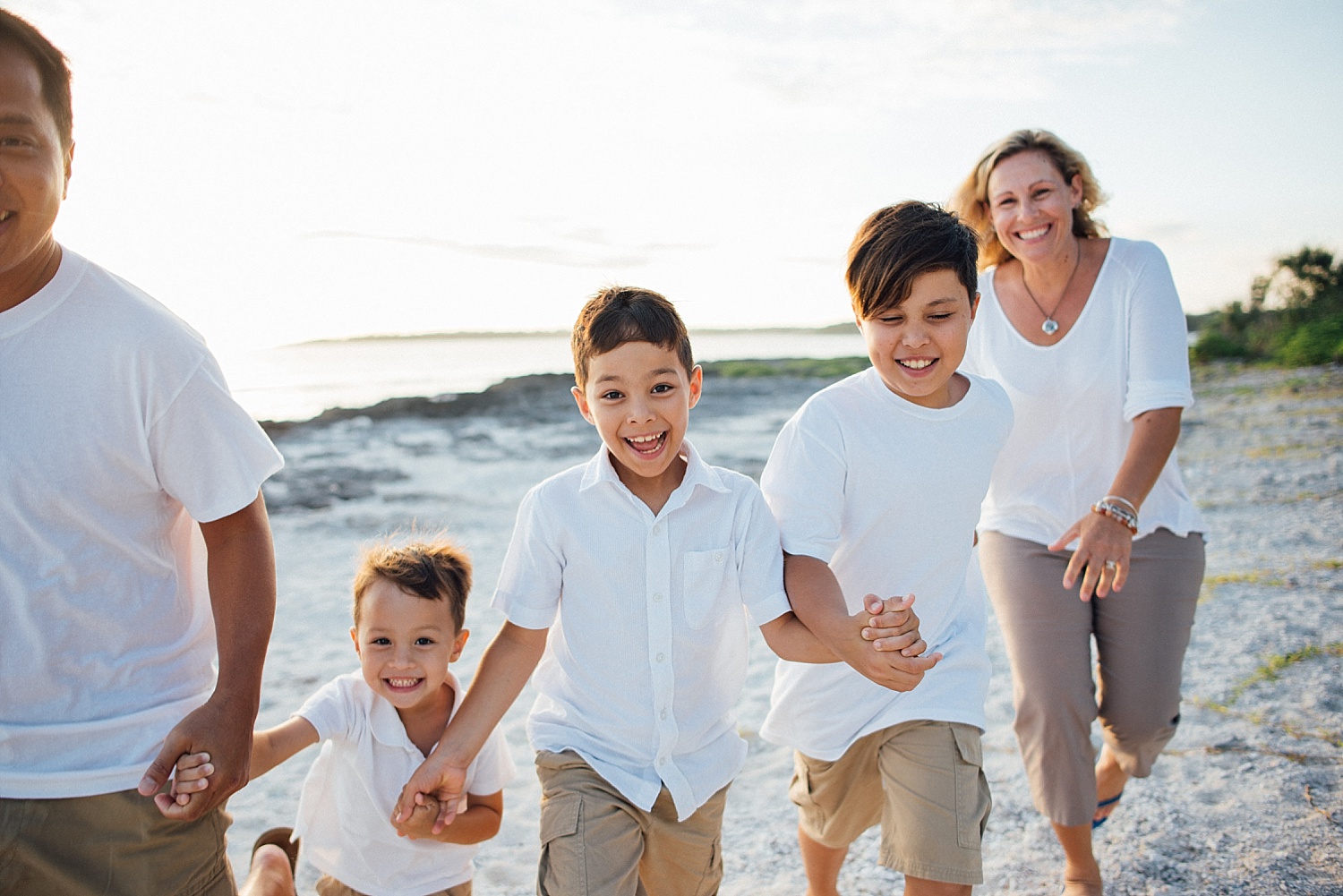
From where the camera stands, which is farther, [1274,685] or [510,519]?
[510,519]

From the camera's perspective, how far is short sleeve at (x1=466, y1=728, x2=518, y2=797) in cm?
278

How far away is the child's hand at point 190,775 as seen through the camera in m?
1.93

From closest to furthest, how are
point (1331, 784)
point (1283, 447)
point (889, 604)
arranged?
point (889, 604), point (1331, 784), point (1283, 447)

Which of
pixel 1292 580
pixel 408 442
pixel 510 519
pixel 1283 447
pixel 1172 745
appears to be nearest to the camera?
pixel 1172 745

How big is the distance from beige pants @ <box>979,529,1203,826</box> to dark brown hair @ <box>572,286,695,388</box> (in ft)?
5.01

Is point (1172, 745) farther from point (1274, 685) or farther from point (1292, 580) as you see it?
point (1292, 580)

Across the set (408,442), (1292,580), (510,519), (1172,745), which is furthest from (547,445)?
(1172,745)

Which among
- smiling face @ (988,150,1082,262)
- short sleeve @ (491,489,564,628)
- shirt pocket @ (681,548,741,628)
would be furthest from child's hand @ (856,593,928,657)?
smiling face @ (988,150,1082,262)

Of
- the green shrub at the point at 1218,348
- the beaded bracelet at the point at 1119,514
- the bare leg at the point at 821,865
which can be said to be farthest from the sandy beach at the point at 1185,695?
the green shrub at the point at 1218,348

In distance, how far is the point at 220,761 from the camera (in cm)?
197

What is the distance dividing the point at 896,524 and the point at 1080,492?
0.98 metres

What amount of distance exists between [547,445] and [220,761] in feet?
39.7

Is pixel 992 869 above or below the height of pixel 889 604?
below

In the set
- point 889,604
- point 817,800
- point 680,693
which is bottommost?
point 817,800
